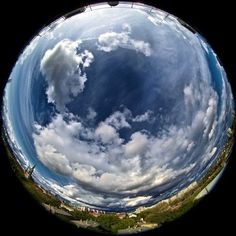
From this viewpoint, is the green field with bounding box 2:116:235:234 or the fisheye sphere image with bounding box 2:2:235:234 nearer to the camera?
the fisheye sphere image with bounding box 2:2:235:234

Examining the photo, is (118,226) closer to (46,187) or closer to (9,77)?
(46,187)

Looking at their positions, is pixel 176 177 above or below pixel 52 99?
below

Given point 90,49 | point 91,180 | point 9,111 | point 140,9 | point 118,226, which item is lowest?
point 118,226

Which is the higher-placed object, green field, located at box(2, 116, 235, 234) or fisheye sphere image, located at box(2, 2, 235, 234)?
fisheye sphere image, located at box(2, 2, 235, 234)

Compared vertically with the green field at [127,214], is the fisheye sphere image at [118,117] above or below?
above

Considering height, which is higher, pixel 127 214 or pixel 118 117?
pixel 118 117

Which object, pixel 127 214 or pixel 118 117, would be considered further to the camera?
pixel 127 214

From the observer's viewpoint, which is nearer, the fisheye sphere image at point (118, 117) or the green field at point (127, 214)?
the fisheye sphere image at point (118, 117)

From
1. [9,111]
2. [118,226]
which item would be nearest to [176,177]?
[118,226]
